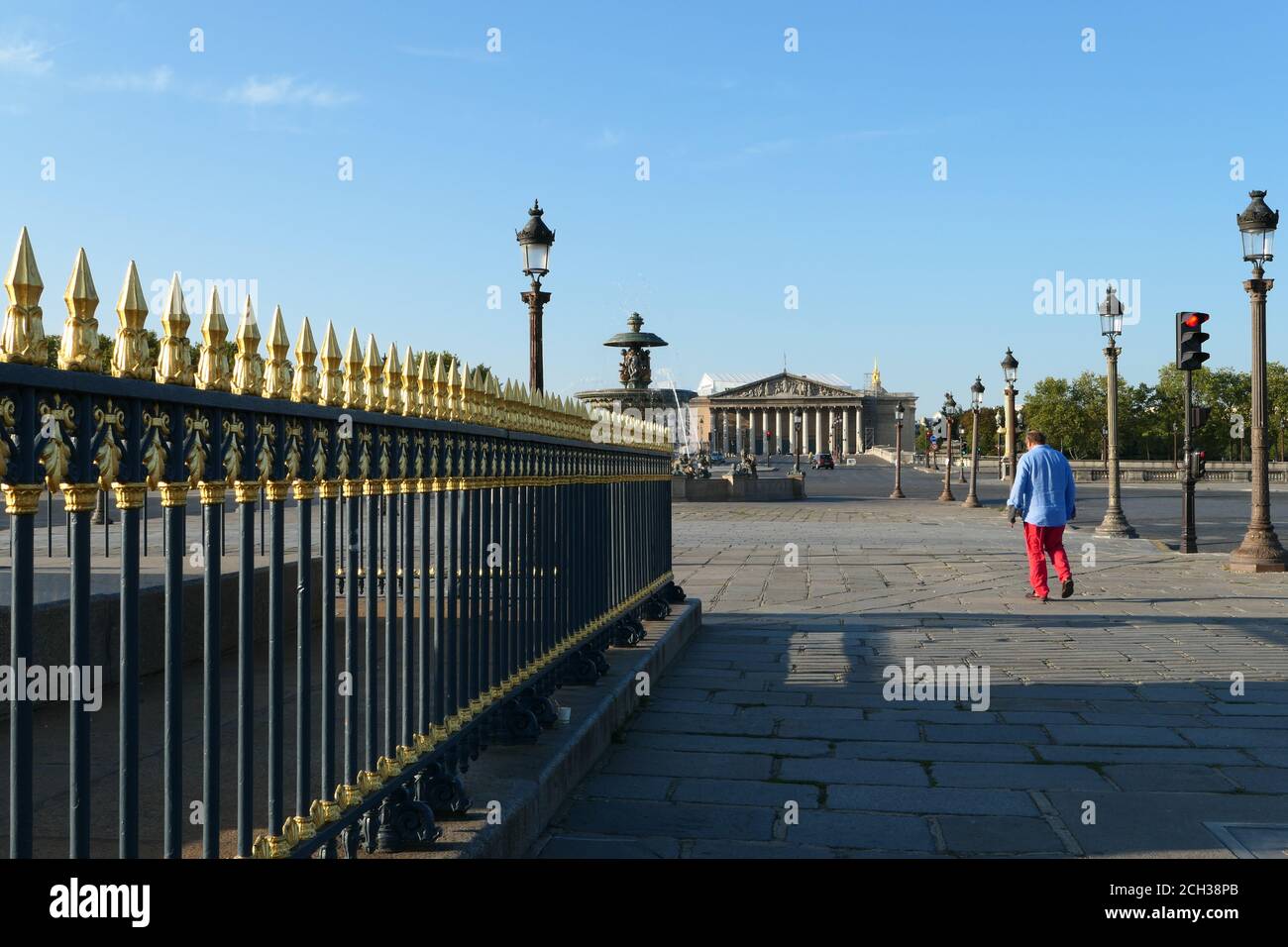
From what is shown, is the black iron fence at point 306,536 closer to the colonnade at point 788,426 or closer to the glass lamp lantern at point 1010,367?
the glass lamp lantern at point 1010,367

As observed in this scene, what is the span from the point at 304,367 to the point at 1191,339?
1751cm

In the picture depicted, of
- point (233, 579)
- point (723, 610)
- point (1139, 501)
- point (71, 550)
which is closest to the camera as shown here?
point (71, 550)

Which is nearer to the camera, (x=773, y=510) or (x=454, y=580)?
(x=454, y=580)

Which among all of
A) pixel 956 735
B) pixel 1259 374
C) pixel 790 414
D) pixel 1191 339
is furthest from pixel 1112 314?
pixel 790 414

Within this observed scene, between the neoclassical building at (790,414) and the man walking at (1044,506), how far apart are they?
143136mm

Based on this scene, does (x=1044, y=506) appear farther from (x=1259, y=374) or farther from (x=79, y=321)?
(x=79, y=321)

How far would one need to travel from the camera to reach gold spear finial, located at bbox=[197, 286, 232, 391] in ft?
8.45

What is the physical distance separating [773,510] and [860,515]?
272cm

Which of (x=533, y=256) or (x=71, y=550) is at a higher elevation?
(x=533, y=256)

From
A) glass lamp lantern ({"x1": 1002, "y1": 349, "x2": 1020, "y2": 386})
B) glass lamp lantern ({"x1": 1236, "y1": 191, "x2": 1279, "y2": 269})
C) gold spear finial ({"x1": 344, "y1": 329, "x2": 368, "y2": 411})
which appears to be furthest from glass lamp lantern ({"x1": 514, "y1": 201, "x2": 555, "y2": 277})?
glass lamp lantern ({"x1": 1002, "y1": 349, "x2": 1020, "y2": 386})
